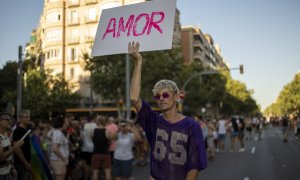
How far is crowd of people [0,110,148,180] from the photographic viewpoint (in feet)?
19.3

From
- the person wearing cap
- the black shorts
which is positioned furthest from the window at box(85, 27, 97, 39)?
the person wearing cap

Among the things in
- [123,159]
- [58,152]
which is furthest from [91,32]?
[58,152]

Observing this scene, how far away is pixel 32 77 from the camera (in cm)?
3384

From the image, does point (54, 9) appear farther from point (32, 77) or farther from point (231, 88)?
point (231, 88)

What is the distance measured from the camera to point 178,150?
3125 mm

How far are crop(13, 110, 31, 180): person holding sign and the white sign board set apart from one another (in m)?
2.84

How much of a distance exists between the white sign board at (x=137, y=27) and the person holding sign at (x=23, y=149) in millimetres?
2839

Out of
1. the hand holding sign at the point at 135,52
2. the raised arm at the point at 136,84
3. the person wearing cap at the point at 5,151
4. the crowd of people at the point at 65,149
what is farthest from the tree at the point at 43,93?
the raised arm at the point at 136,84

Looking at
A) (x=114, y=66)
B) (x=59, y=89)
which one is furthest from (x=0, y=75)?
(x=114, y=66)

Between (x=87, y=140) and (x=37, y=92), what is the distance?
26263mm

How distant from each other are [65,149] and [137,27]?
415cm

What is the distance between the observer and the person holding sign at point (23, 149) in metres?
6.32

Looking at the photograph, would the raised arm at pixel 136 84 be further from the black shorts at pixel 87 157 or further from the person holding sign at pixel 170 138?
the black shorts at pixel 87 157

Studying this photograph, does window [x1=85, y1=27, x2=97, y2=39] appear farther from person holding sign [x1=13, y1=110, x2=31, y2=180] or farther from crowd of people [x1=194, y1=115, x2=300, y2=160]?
person holding sign [x1=13, y1=110, x2=31, y2=180]
